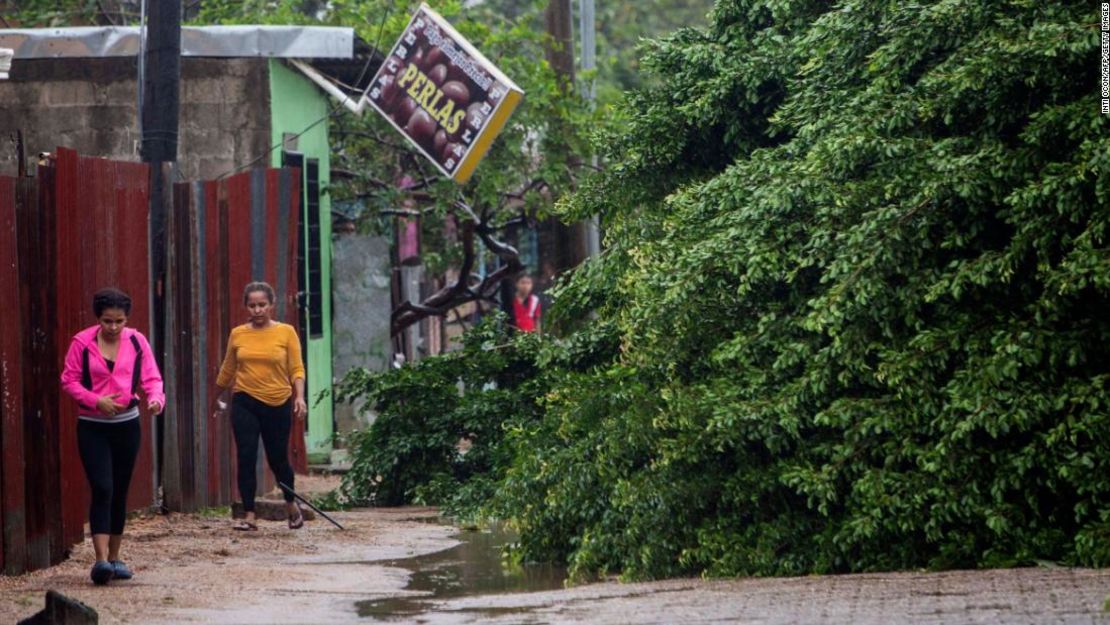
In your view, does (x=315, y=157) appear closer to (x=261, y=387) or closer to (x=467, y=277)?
(x=467, y=277)

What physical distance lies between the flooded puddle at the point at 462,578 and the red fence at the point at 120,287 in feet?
6.58

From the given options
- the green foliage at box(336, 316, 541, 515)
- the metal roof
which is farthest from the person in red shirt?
the green foliage at box(336, 316, 541, 515)

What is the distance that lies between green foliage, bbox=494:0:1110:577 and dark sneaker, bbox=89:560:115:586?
2.58 meters

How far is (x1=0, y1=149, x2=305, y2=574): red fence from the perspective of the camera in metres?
9.63

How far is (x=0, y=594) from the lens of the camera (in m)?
8.87

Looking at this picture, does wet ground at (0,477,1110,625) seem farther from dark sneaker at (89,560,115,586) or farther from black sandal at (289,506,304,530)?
black sandal at (289,506,304,530)

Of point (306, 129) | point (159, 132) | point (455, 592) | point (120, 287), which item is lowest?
point (455, 592)

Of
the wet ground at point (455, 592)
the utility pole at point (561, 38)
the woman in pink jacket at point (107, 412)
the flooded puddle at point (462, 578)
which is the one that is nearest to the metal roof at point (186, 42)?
the utility pole at point (561, 38)

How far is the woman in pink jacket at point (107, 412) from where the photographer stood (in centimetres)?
966

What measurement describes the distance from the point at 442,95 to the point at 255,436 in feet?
18.1

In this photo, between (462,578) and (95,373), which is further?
(462,578)

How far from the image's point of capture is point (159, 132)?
13.1m

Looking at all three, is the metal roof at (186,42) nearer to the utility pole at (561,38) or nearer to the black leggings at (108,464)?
the utility pole at (561,38)

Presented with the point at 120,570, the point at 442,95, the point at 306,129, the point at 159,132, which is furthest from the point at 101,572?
the point at 306,129
